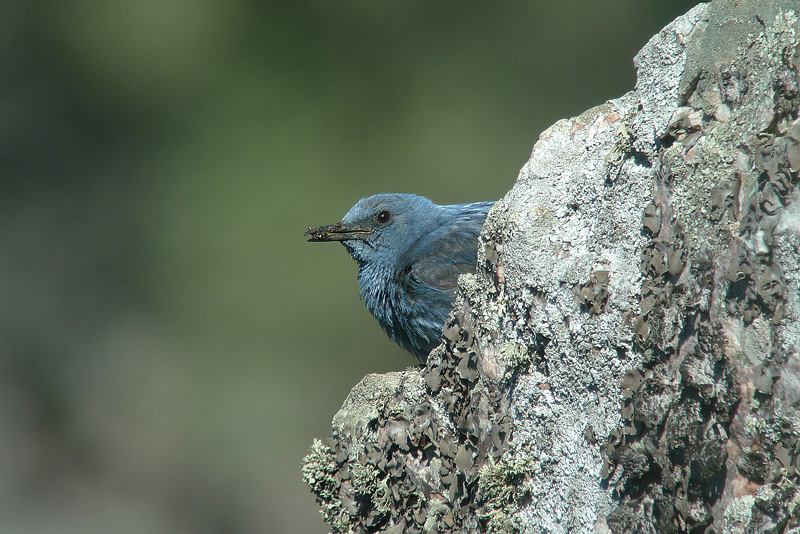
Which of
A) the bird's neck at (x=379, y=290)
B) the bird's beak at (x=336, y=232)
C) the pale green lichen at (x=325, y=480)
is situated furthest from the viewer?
the bird's beak at (x=336, y=232)

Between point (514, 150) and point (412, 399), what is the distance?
5.67 meters

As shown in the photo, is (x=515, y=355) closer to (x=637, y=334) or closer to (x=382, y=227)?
(x=637, y=334)

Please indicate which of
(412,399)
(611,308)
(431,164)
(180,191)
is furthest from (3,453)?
(611,308)

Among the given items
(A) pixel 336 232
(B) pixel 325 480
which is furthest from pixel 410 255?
(B) pixel 325 480

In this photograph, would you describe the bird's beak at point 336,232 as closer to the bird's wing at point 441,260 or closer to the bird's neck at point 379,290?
the bird's neck at point 379,290

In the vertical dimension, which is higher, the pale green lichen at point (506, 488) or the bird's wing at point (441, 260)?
the bird's wing at point (441, 260)

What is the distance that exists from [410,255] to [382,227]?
476 mm

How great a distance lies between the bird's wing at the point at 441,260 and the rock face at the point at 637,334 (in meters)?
1.15

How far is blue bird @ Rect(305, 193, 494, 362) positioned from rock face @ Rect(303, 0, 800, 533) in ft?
3.87

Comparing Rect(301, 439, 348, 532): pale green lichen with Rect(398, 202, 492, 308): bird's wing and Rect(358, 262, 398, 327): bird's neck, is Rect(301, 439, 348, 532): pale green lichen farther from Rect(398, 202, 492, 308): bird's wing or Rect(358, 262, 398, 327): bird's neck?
Rect(358, 262, 398, 327): bird's neck

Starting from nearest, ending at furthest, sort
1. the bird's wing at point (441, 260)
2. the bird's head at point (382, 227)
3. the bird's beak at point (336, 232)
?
the bird's wing at point (441, 260) → the bird's head at point (382, 227) → the bird's beak at point (336, 232)

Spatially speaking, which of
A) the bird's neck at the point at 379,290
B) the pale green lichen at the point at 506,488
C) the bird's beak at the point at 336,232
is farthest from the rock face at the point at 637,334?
the bird's beak at the point at 336,232

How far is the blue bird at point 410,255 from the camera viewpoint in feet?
11.3

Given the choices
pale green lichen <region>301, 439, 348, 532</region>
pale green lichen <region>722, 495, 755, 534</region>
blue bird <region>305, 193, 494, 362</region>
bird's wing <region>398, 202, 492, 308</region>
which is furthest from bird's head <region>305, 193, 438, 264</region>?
pale green lichen <region>722, 495, 755, 534</region>
